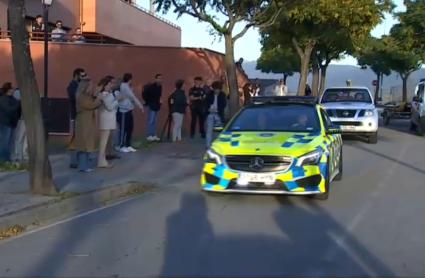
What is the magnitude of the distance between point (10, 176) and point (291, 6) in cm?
1435

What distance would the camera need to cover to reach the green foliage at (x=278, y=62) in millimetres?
64750

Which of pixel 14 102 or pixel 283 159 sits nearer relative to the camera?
pixel 283 159

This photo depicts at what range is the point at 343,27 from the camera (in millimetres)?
33625

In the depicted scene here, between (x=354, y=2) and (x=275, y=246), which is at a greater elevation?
(x=354, y=2)

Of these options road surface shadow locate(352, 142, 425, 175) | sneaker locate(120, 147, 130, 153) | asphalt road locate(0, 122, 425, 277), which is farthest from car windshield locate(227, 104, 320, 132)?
sneaker locate(120, 147, 130, 153)

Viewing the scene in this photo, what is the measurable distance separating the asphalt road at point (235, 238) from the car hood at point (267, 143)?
0.79m

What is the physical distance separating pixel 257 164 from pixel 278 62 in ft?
194

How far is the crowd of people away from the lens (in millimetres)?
13133

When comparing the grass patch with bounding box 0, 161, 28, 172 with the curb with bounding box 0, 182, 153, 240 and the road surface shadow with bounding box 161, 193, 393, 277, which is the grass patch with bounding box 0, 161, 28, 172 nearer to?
the curb with bounding box 0, 182, 153, 240

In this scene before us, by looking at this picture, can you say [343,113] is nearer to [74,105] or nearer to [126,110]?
[126,110]

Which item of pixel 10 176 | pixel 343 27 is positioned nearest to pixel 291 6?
pixel 343 27

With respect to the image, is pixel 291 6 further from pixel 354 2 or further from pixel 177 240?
pixel 177 240

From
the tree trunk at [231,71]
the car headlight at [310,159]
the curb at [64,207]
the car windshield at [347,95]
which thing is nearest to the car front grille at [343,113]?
the car windshield at [347,95]

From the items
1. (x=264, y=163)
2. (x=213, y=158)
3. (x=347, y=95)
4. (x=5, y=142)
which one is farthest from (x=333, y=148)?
(x=347, y=95)
